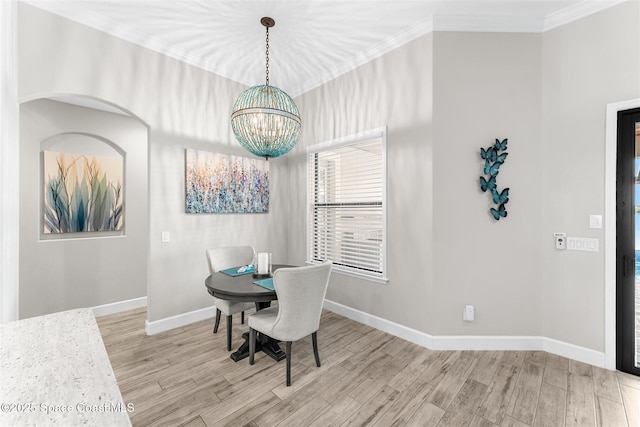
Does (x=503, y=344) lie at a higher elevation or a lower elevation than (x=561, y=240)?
lower

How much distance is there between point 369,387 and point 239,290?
1260mm

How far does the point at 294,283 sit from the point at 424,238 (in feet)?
4.78

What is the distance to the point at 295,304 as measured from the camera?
83.8 inches

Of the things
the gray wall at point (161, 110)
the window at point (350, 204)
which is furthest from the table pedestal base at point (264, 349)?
the window at point (350, 204)

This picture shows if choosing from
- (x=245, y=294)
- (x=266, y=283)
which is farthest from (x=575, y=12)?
(x=245, y=294)

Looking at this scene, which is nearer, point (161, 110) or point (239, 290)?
point (239, 290)

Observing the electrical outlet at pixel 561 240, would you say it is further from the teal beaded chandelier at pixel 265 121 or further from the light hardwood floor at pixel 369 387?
the teal beaded chandelier at pixel 265 121

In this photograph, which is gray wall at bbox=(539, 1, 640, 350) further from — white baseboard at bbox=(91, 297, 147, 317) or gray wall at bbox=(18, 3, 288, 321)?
white baseboard at bbox=(91, 297, 147, 317)

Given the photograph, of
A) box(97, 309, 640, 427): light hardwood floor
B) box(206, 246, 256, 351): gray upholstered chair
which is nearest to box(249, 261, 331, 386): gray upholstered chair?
box(97, 309, 640, 427): light hardwood floor

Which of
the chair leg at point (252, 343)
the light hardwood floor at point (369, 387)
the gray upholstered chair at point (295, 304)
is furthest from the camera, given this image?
the chair leg at point (252, 343)

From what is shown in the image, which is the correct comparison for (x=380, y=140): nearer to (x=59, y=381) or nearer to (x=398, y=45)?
(x=398, y=45)

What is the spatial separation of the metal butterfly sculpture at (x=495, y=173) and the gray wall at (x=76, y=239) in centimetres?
398

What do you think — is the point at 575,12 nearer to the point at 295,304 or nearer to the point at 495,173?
the point at 495,173

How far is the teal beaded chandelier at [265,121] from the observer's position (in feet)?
7.86
